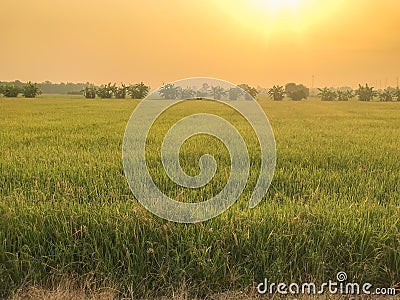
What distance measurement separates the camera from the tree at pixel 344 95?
48.8 metres

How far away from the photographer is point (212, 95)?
5.85m

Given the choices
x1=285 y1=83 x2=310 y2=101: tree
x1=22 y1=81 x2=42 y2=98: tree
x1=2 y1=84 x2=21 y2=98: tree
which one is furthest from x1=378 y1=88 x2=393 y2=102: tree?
x1=2 y1=84 x2=21 y2=98: tree

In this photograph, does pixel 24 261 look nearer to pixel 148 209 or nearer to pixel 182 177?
pixel 148 209

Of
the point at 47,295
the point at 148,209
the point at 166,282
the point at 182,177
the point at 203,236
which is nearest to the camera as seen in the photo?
the point at 47,295

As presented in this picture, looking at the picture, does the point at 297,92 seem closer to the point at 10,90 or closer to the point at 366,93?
the point at 366,93

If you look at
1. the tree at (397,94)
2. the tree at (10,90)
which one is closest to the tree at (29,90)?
the tree at (10,90)

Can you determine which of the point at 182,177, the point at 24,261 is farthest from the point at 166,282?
the point at 182,177

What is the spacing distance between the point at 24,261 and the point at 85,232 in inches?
16.5

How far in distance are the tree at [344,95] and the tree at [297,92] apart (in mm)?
4689

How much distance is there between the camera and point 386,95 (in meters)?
44.6

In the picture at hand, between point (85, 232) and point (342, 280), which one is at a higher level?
point (85, 232)

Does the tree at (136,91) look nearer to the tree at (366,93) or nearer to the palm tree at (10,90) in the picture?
the palm tree at (10,90)

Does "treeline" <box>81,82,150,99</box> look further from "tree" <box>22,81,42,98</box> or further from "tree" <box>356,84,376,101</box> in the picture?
"tree" <box>356,84,376,101</box>

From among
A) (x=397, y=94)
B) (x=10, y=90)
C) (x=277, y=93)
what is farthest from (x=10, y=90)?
(x=397, y=94)
